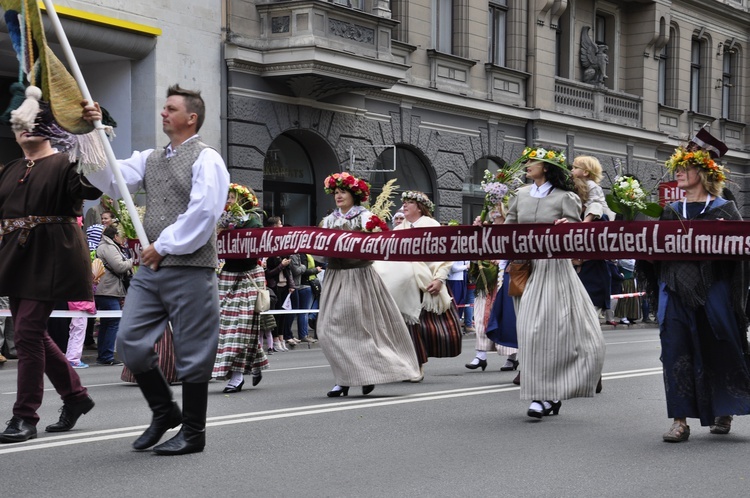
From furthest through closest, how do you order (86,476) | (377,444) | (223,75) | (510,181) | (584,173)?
(223,75)
(584,173)
(510,181)
(377,444)
(86,476)

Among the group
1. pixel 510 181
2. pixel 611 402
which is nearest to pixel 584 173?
pixel 510 181

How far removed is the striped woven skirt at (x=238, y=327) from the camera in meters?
11.0

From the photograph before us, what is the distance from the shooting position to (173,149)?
712cm

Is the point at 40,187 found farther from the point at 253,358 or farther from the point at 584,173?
the point at 584,173

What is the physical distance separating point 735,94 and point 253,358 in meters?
33.8

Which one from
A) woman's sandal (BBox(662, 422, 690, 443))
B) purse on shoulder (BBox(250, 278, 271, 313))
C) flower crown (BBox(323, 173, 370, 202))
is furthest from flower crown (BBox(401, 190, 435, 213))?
woman's sandal (BBox(662, 422, 690, 443))

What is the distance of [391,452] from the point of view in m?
7.38

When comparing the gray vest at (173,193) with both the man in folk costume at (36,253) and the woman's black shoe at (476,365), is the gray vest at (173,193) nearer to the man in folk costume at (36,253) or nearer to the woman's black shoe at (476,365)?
the man in folk costume at (36,253)

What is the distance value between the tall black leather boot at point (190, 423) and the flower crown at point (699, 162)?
3.42m

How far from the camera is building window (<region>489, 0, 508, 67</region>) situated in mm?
29703

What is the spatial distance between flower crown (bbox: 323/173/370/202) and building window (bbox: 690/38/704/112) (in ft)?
99.0

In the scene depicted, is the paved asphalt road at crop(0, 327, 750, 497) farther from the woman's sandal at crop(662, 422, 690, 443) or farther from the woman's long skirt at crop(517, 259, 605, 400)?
the woman's long skirt at crop(517, 259, 605, 400)

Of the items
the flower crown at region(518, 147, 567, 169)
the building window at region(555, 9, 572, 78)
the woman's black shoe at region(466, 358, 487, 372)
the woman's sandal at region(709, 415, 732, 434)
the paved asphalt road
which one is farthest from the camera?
the building window at region(555, 9, 572, 78)

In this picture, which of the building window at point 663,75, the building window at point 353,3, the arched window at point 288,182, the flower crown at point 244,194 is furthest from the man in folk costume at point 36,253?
the building window at point 663,75
